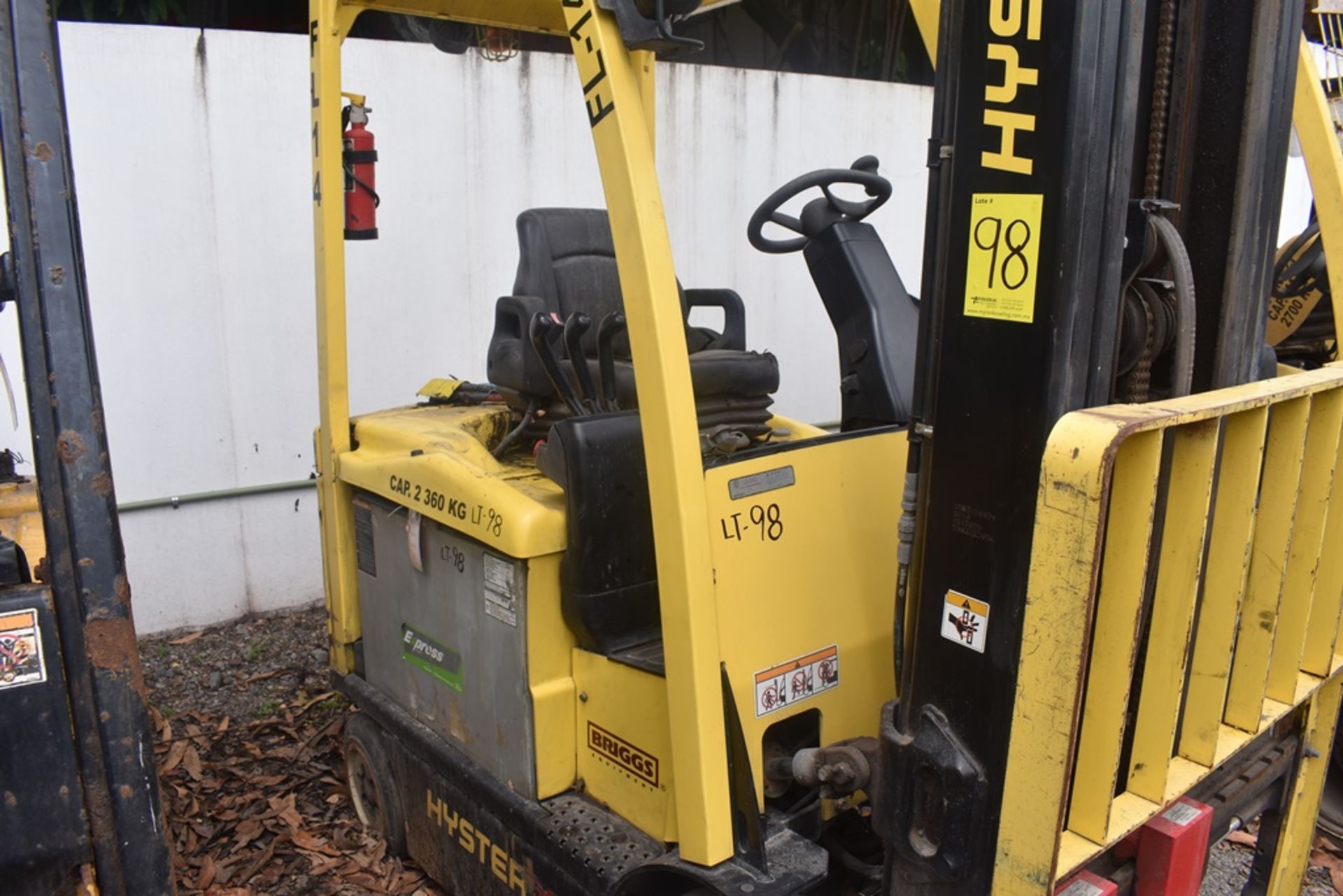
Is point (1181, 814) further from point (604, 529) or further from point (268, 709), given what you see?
point (268, 709)

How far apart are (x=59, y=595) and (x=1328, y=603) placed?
237 centimetres

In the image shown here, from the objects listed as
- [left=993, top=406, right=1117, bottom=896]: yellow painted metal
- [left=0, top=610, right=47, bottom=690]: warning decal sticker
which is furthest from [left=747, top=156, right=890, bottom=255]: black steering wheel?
[left=0, top=610, right=47, bottom=690]: warning decal sticker

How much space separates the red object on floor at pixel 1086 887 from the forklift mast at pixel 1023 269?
0.20 meters

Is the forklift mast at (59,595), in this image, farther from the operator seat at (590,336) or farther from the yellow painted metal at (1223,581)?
the yellow painted metal at (1223,581)

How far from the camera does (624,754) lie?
253 cm

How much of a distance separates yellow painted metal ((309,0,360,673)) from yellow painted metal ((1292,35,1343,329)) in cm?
259

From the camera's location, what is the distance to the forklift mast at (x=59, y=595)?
159 cm

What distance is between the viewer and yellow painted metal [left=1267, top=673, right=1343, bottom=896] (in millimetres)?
2391

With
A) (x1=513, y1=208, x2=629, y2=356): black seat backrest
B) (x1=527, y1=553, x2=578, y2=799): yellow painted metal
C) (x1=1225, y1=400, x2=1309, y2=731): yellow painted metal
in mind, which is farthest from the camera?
(x1=513, y1=208, x2=629, y2=356): black seat backrest

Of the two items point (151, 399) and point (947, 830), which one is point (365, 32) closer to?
point (151, 399)

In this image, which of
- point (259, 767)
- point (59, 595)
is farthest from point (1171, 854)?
point (259, 767)

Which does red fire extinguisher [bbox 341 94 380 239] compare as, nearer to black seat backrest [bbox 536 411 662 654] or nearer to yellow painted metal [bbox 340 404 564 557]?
yellow painted metal [bbox 340 404 564 557]

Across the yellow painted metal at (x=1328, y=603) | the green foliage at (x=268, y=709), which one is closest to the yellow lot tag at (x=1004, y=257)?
the yellow painted metal at (x=1328, y=603)

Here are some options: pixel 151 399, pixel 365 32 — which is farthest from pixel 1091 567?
pixel 365 32
